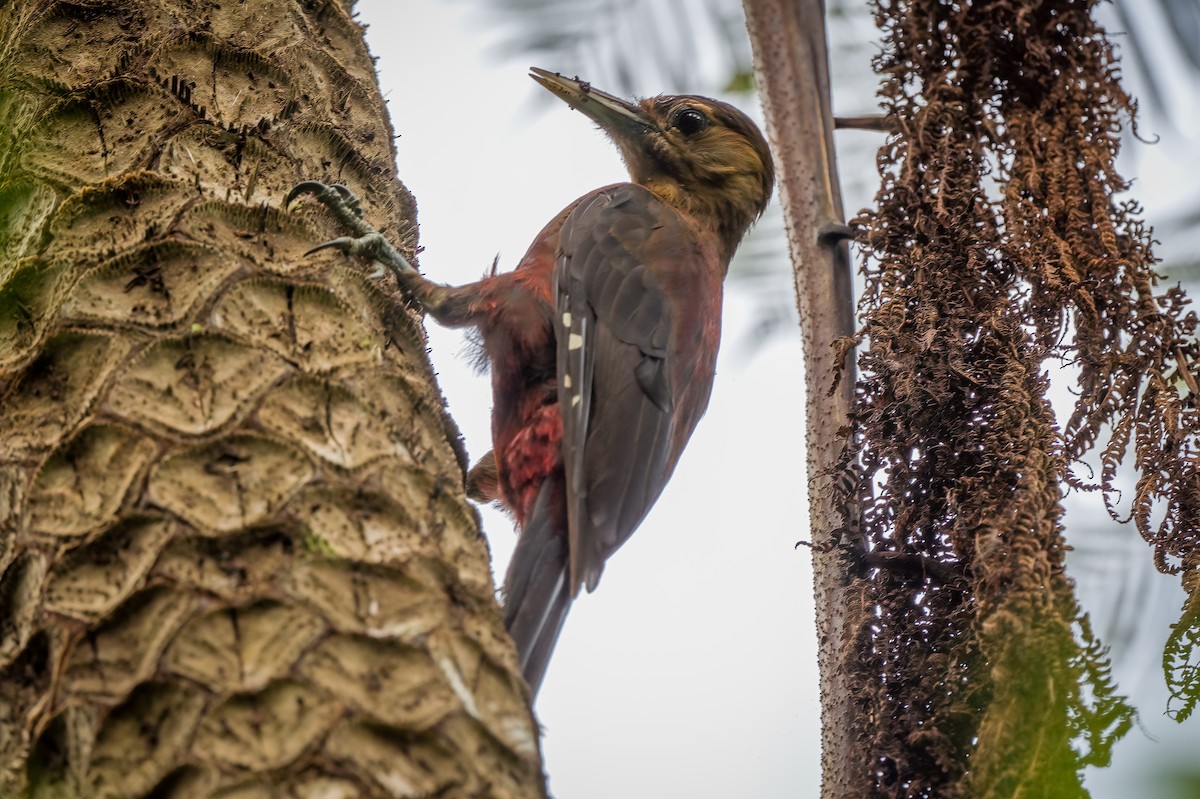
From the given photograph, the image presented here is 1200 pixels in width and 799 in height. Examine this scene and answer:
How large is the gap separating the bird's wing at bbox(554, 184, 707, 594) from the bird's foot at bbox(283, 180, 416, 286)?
0.84 m

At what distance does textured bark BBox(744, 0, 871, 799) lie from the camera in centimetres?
212

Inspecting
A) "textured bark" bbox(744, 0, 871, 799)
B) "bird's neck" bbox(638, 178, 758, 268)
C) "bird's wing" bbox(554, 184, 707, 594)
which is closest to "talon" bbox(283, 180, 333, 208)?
"bird's wing" bbox(554, 184, 707, 594)

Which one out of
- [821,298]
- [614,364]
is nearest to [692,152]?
[614,364]

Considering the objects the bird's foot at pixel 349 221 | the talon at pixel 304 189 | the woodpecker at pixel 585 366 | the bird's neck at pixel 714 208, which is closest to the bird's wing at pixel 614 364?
the woodpecker at pixel 585 366

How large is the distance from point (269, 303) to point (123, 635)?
0.51 m

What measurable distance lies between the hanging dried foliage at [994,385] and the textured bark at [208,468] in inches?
33.6

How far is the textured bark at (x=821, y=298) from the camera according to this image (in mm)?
2117

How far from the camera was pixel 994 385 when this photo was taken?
2.18 m

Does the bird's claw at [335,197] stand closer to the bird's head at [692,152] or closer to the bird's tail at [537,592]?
the bird's tail at [537,592]

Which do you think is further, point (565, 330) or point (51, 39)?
point (565, 330)

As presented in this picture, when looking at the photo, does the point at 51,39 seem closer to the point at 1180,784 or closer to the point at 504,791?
the point at 504,791

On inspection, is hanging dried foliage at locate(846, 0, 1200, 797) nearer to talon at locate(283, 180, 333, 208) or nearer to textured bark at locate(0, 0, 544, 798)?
textured bark at locate(0, 0, 544, 798)

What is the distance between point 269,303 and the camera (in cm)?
154

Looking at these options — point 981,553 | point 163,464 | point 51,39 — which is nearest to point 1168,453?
point 981,553
